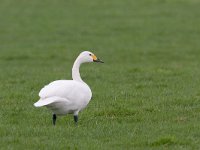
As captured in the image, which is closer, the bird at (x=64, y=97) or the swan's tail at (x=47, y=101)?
the swan's tail at (x=47, y=101)

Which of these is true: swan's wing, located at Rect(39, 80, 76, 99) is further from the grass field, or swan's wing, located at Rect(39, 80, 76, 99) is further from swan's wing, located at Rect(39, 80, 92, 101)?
the grass field

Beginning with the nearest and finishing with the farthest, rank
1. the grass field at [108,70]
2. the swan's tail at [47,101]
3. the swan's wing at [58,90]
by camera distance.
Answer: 1. the swan's tail at [47,101]
2. the grass field at [108,70]
3. the swan's wing at [58,90]

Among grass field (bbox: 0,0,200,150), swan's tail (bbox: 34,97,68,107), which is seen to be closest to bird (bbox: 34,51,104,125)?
swan's tail (bbox: 34,97,68,107)

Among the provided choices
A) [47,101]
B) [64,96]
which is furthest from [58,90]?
[47,101]

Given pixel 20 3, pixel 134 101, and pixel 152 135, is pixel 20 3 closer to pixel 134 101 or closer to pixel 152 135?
pixel 134 101

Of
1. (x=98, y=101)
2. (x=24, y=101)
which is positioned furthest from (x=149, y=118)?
(x=24, y=101)

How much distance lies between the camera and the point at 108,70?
18.9 metres

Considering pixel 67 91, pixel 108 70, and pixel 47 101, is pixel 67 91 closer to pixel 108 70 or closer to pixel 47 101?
pixel 47 101

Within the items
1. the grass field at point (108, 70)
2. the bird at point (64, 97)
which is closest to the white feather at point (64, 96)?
the bird at point (64, 97)

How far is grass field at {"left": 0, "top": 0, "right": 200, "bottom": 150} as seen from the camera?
10.3 m

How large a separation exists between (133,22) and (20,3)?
10.5 meters

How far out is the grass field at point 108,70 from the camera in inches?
406

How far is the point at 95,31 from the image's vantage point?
98.0 ft

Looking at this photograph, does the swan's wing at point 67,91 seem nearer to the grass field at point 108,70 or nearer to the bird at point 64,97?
the bird at point 64,97
